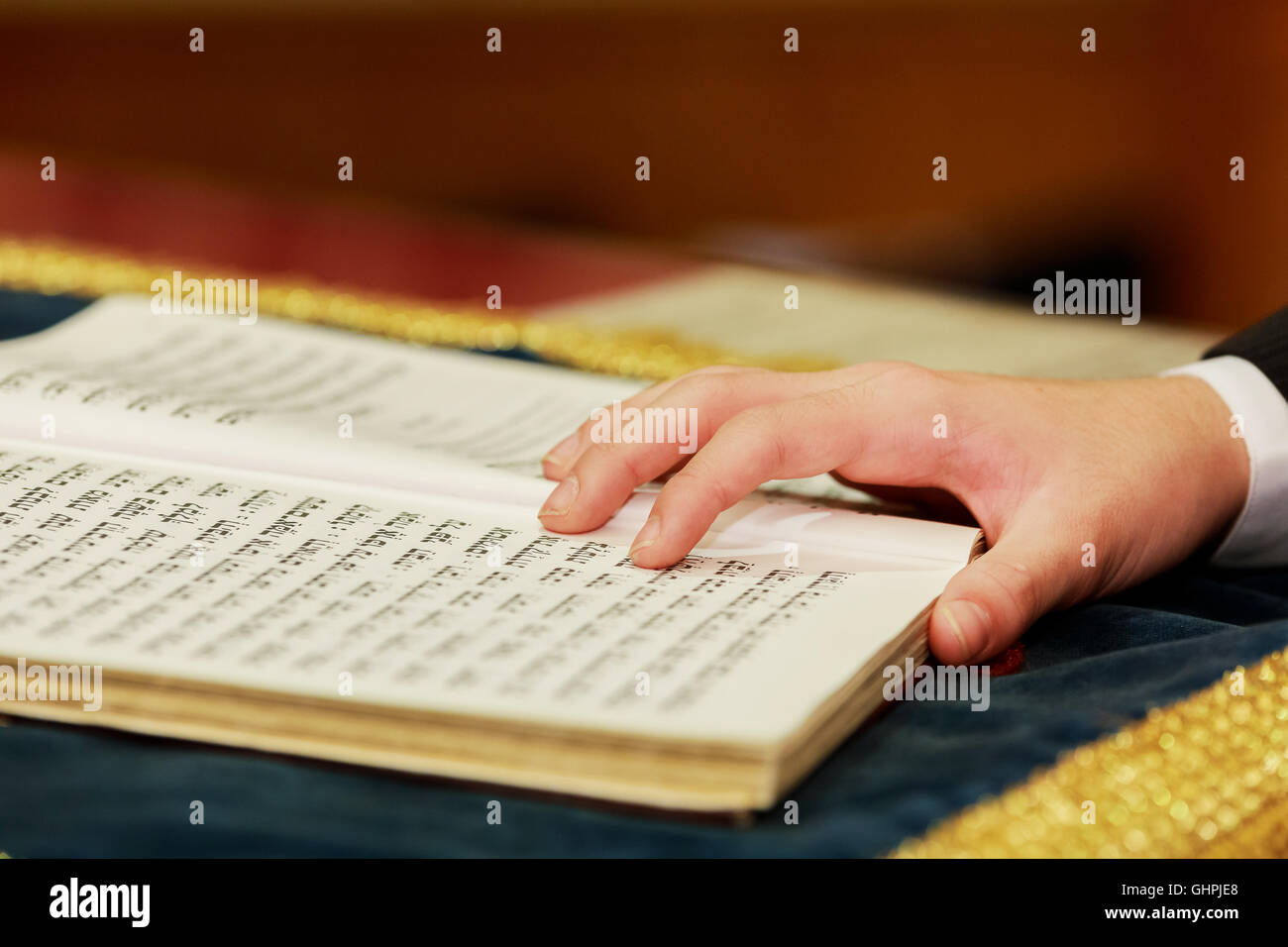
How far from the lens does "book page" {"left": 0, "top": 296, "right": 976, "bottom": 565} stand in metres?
0.78

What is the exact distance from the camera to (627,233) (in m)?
3.96

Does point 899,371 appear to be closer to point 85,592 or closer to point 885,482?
point 885,482

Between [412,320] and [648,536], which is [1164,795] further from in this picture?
[412,320]

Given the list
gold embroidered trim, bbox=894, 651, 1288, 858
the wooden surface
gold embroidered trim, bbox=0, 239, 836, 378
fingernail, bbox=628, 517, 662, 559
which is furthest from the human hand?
the wooden surface

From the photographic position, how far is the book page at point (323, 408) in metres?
0.78

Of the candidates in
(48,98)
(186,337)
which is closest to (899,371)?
(186,337)

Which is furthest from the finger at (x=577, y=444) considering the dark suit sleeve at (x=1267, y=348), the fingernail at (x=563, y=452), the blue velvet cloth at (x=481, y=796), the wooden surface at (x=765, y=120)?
the wooden surface at (x=765, y=120)

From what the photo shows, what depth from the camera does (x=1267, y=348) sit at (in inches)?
36.4

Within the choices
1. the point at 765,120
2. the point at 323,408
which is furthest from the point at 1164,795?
the point at 765,120

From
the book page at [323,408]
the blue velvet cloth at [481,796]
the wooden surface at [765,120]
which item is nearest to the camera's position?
the blue velvet cloth at [481,796]

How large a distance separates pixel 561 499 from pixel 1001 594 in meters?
0.23

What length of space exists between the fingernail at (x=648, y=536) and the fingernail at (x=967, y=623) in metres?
0.14

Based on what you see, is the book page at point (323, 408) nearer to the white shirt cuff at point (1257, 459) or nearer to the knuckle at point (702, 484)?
the knuckle at point (702, 484)
